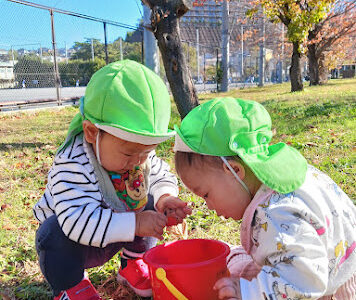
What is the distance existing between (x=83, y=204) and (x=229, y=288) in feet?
1.99

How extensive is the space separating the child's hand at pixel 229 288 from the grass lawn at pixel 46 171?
0.62 m

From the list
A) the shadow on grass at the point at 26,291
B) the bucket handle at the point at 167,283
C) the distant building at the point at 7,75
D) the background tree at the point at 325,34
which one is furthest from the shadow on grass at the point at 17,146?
the background tree at the point at 325,34

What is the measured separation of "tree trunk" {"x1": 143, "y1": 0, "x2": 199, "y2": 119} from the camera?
193 inches

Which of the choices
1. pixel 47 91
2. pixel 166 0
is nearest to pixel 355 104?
pixel 166 0

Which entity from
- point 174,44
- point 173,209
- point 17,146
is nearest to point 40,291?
point 173,209

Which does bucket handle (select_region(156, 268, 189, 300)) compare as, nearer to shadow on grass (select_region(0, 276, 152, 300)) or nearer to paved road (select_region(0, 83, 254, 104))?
shadow on grass (select_region(0, 276, 152, 300))

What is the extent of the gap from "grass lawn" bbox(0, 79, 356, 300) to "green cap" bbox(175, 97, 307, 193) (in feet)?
2.88

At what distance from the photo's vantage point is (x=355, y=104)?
720cm

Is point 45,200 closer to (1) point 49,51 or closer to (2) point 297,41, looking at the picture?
(1) point 49,51

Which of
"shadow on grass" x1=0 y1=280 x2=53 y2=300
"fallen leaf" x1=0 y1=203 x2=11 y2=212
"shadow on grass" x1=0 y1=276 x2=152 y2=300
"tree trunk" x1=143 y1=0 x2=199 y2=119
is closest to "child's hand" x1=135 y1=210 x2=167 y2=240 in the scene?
"shadow on grass" x1=0 y1=276 x2=152 y2=300

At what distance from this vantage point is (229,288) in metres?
1.29

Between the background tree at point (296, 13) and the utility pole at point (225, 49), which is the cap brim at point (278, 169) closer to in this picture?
the background tree at point (296, 13)

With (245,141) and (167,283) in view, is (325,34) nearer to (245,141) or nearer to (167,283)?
(245,141)

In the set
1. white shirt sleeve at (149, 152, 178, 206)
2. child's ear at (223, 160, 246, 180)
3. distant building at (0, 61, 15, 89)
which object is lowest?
white shirt sleeve at (149, 152, 178, 206)
